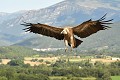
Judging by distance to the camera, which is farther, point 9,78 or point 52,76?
point 52,76

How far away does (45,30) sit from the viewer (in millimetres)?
8609

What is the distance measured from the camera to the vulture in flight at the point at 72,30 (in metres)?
7.89

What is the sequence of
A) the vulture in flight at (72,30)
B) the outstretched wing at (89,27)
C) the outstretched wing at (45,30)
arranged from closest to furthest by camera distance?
1. the vulture in flight at (72,30)
2. the outstretched wing at (89,27)
3. the outstretched wing at (45,30)

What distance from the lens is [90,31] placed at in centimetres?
834

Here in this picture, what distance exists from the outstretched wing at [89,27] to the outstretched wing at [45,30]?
359mm

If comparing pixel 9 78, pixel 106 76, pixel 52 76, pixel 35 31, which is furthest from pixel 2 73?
pixel 35 31

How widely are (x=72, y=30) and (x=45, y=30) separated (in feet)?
2.58

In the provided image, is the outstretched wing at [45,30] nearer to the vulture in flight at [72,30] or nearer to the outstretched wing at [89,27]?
the vulture in flight at [72,30]

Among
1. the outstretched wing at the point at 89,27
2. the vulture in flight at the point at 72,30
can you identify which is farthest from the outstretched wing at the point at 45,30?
the outstretched wing at the point at 89,27

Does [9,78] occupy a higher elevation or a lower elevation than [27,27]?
lower

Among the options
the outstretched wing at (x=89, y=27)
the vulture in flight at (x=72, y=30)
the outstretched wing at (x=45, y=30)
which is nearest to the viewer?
the vulture in flight at (x=72, y=30)

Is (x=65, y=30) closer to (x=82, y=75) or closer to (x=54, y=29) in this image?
(x=54, y=29)

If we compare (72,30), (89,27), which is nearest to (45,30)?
(72,30)

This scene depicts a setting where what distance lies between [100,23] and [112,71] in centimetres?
14520
